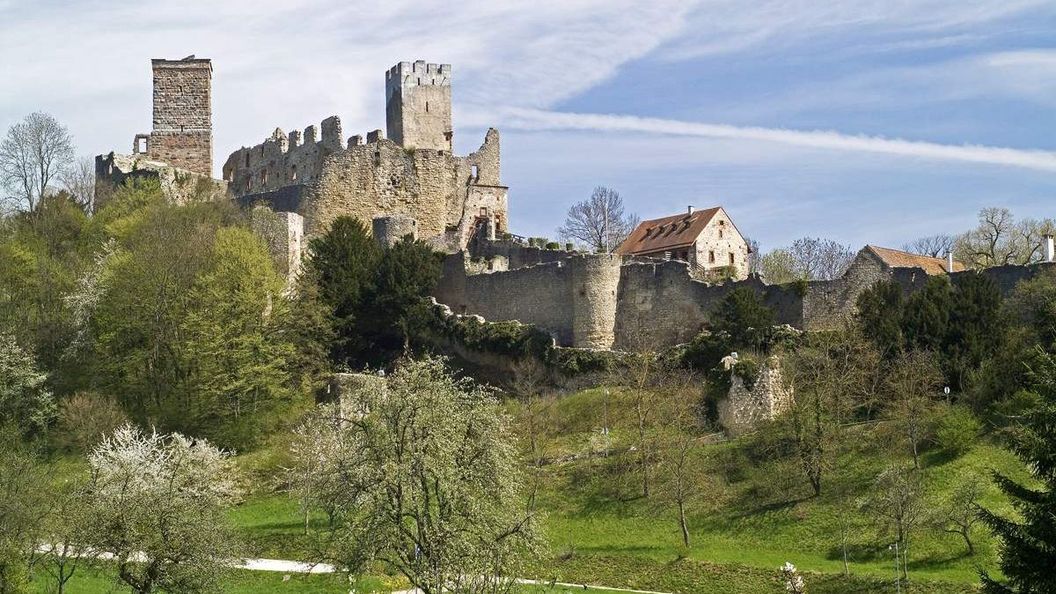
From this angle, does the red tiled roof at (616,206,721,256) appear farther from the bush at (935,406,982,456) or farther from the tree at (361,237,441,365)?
the bush at (935,406,982,456)

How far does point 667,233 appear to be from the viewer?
53.1 metres

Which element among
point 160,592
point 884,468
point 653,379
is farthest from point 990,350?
point 160,592

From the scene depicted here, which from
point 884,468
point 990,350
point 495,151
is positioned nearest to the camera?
point 884,468

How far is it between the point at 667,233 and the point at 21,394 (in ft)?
72.3

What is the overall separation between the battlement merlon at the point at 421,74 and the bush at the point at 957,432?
30.8 metres

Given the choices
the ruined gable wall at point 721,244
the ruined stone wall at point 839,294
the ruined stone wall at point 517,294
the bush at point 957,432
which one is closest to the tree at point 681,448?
the ruined stone wall at point 839,294

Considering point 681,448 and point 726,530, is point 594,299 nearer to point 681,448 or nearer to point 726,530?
point 681,448

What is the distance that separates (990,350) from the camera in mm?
36719

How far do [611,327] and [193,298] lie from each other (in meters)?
12.1

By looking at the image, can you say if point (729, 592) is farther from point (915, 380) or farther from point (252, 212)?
point (252, 212)

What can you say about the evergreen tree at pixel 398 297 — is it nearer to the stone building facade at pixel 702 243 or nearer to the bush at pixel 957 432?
the stone building facade at pixel 702 243

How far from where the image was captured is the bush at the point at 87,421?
131 feet

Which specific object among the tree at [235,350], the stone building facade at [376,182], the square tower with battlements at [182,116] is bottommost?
the tree at [235,350]

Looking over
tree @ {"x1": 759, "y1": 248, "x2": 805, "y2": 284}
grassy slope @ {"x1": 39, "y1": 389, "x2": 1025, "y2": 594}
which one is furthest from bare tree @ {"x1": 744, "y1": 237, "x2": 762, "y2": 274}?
grassy slope @ {"x1": 39, "y1": 389, "x2": 1025, "y2": 594}
